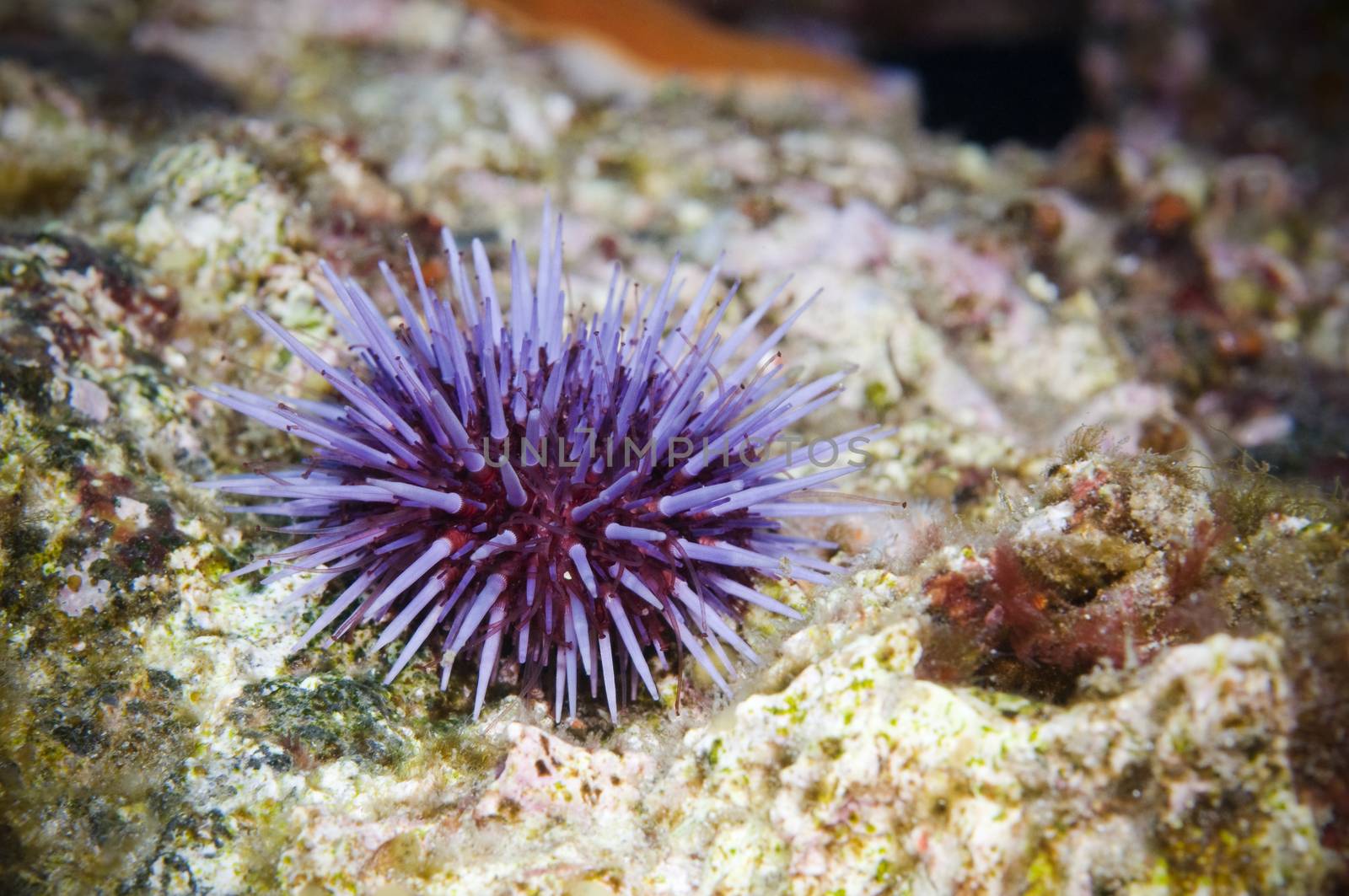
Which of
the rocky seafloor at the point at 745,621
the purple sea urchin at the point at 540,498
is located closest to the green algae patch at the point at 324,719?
the rocky seafloor at the point at 745,621

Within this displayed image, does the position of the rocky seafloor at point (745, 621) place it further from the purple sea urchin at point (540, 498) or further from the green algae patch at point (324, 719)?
the purple sea urchin at point (540, 498)

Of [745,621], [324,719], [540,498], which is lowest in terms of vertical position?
[745,621]

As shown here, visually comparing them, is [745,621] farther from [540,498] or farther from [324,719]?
[324,719]

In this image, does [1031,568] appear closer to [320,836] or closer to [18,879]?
[320,836]

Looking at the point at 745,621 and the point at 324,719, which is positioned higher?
the point at 324,719

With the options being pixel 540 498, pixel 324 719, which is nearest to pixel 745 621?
pixel 540 498

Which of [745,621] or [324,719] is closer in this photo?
[324,719]
